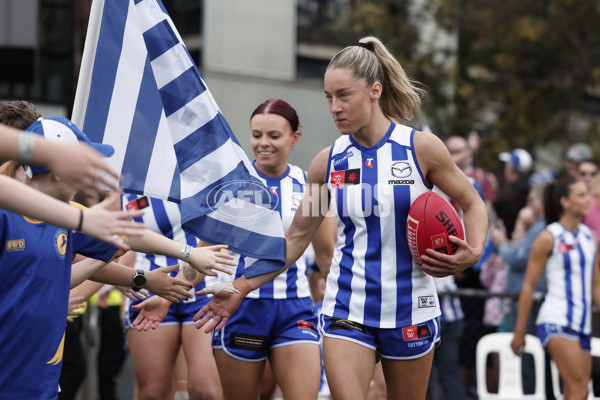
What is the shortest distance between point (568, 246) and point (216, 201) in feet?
14.0

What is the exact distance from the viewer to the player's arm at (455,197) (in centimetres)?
486

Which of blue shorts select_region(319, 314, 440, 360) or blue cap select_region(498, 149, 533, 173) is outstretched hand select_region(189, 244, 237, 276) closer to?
blue shorts select_region(319, 314, 440, 360)

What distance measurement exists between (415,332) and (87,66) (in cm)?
259

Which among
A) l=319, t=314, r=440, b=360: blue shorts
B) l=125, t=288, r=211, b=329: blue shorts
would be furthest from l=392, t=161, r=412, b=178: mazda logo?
l=125, t=288, r=211, b=329: blue shorts

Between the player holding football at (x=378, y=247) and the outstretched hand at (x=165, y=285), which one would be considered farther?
the outstretched hand at (x=165, y=285)

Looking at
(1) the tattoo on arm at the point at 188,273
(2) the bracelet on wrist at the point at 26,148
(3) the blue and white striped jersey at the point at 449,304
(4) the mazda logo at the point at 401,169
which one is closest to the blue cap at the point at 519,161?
(3) the blue and white striped jersey at the point at 449,304

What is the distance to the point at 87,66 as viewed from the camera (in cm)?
554

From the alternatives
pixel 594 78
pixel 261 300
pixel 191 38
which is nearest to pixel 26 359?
pixel 261 300

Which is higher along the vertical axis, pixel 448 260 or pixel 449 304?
pixel 448 260

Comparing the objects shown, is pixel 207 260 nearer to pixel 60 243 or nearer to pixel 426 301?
pixel 60 243

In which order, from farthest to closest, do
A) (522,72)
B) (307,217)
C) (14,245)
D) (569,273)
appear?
(522,72), (569,273), (307,217), (14,245)

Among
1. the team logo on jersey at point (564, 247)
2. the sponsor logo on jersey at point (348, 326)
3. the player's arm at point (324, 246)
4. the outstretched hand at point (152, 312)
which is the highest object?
the player's arm at point (324, 246)

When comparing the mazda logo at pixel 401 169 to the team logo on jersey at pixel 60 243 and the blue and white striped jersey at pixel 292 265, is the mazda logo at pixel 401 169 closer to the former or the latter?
the blue and white striped jersey at pixel 292 265

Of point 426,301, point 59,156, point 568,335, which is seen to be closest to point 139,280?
point 426,301
